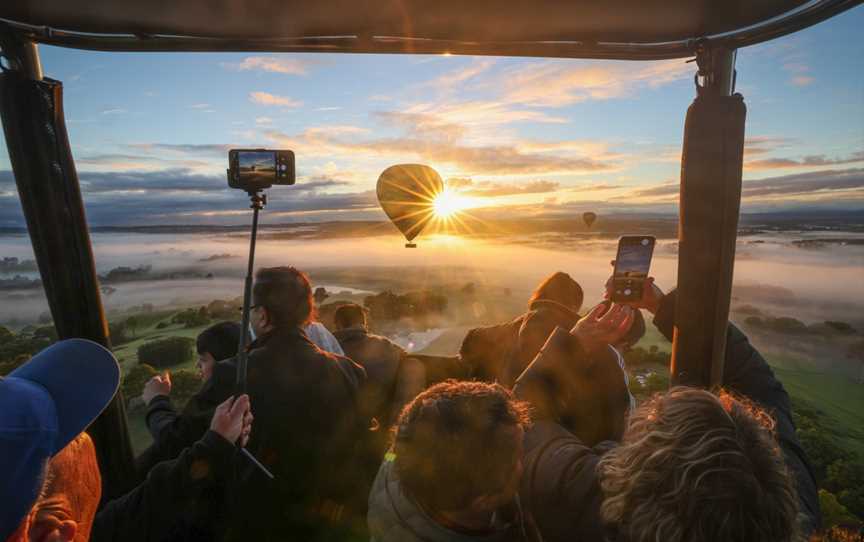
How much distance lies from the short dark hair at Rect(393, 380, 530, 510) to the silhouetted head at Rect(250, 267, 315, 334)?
2.28 feet

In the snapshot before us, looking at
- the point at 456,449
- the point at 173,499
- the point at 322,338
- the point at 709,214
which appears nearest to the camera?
the point at 456,449

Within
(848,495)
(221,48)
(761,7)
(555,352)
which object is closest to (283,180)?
(221,48)

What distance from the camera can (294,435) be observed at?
1.43 metres

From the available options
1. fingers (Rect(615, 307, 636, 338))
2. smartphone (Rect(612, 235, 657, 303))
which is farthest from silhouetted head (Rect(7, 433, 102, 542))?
smartphone (Rect(612, 235, 657, 303))

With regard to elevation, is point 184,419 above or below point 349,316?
below

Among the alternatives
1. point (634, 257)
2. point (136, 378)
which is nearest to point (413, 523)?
point (634, 257)

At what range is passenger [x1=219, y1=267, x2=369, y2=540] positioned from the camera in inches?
54.9

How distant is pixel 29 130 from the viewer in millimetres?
1525

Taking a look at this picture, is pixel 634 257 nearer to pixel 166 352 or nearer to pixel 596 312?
pixel 596 312

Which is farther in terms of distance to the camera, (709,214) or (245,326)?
(709,214)

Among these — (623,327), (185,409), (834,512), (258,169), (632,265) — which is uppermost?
(258,169)

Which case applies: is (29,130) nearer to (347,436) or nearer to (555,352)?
(347,436)

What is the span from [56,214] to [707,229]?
6.75 feet

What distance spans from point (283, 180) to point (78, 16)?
777 mm
